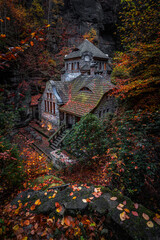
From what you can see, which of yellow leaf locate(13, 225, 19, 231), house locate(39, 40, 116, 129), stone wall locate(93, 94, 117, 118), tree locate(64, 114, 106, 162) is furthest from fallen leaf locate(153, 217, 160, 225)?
stone wall locate(93, 94, 117, 118)

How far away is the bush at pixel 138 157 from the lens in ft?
15.0

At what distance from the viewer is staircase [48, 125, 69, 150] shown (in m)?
13.5

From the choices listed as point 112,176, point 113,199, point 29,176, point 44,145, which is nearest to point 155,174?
point 112,176

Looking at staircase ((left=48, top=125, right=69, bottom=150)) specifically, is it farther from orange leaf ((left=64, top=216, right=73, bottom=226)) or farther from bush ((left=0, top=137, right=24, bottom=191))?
orange leaf ((left=64, top=216, right=73, bottom=226))

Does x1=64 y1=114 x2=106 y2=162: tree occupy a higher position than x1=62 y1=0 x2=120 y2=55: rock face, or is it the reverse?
x1=62 y1=0 x2=120 y2=55: rock face

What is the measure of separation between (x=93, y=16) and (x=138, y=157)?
38888mm

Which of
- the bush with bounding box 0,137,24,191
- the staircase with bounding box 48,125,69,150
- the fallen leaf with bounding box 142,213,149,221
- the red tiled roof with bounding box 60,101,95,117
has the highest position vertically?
the red tiled roof with bounding box 60,101,95,117

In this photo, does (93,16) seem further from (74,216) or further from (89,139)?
(74,216)

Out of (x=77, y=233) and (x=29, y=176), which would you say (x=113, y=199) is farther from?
(x=29, y=176)

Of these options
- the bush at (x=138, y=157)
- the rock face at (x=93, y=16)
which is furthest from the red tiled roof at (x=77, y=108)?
the rock face at (x=93, y=16)

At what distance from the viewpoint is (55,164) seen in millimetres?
10828

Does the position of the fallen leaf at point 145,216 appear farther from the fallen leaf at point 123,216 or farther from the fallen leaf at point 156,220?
the fallen leaf at point 123,216

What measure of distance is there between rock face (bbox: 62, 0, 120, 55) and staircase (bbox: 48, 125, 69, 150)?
25.8 meters

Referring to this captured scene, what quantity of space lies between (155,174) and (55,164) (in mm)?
8482
